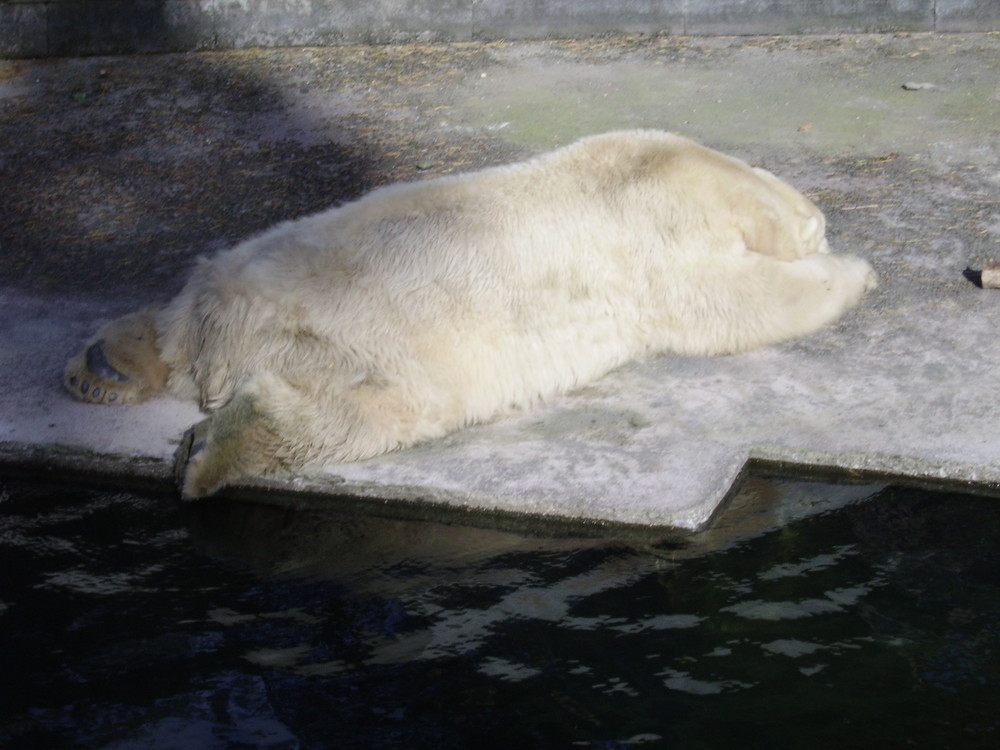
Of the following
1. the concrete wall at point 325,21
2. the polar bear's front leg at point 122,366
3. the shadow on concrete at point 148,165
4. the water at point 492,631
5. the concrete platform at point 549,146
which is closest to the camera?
the water at point 492,631

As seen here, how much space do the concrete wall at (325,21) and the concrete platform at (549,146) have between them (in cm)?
15

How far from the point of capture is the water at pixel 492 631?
9.68 ft

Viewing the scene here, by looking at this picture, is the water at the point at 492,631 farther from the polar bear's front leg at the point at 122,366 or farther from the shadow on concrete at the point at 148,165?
the shadow on concrete at the point at 148,165

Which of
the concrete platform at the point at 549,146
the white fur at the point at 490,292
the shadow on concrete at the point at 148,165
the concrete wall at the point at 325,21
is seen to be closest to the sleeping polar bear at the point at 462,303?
the white fur at the point at 490,292

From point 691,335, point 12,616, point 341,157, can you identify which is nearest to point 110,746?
point 12,616

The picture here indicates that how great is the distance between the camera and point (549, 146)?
6.42 metres

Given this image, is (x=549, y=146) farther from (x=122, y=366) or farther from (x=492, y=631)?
(x=492, y=631)

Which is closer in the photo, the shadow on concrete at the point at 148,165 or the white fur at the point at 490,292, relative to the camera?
the white fur at the point at 490,292

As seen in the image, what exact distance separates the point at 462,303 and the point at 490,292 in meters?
0.11

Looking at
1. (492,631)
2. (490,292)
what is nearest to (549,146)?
(490,292)

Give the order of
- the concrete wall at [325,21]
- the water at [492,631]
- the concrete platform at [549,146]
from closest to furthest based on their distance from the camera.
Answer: the water at [492,631], the concrete platform at [549,146], the concrete wall at [325,21]

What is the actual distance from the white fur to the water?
18.0 inches

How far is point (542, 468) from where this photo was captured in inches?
151

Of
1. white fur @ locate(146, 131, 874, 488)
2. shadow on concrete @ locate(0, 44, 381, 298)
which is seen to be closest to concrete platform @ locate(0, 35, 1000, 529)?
shadow on concrete @ locate(0, 44, 381, 298)
